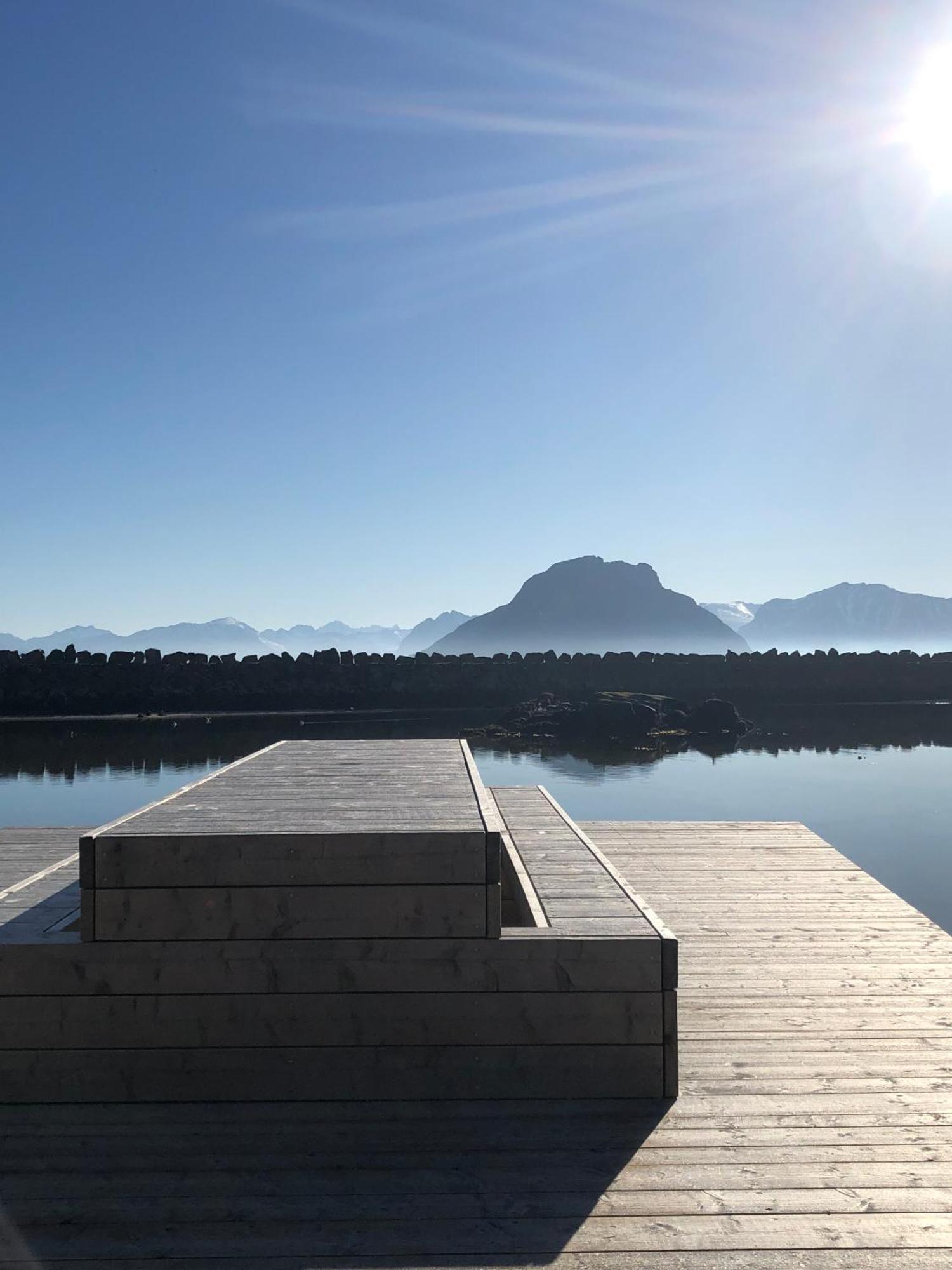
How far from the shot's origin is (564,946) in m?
3.16

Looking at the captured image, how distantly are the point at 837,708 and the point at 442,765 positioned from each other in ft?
59.6

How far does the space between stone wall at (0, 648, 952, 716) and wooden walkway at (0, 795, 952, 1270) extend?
17.8 m

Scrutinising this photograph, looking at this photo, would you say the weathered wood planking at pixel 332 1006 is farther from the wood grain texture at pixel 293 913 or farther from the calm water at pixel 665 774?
the calm water at pixel 665 774

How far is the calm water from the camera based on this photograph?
855 cm

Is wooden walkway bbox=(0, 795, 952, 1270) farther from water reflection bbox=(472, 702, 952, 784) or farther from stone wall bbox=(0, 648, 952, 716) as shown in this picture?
stone wall bbox=(0, 648, 952, 716)

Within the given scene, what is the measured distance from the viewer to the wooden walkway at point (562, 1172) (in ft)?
7.92

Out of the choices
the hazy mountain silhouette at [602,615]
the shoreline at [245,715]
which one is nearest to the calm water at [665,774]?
the shoreline at [245,715]

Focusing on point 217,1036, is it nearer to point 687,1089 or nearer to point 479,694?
point 687,1089

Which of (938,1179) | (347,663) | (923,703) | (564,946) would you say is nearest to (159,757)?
(347,663)

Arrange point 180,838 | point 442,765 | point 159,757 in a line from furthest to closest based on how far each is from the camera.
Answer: point 159,757
point 442,765
point 180,838

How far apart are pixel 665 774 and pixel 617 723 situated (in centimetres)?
409

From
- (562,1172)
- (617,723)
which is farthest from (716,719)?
(562,1172)

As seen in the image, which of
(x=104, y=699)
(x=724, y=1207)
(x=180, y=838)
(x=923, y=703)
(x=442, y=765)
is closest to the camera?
(x=724, y=1207)

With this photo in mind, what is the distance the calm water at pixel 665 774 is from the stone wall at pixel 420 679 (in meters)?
2.83
